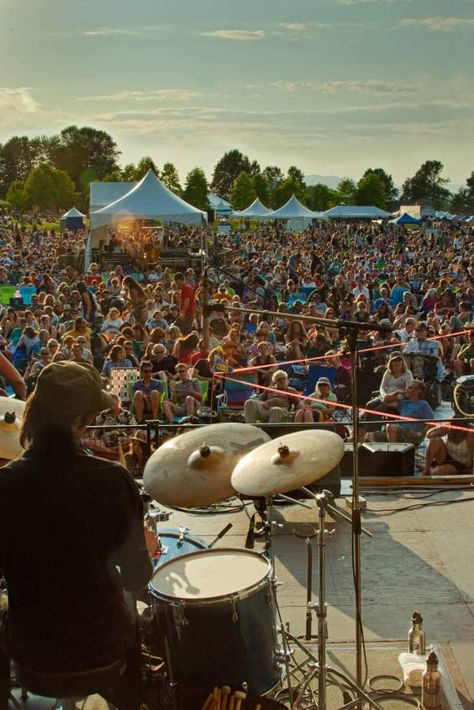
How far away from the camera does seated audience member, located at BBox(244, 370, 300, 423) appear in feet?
29.5

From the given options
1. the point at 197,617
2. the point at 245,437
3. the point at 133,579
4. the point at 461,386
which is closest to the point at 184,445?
the point at 245,437

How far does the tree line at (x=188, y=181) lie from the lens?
80.6m

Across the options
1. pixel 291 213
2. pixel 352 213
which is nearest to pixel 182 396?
pixel 291 213

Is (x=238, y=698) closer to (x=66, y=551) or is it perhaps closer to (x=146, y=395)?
(x=66, y=551)

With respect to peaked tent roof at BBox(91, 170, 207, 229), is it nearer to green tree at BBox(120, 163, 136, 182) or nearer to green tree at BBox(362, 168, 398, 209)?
green tree at BBox(120, 163, 136, 182)

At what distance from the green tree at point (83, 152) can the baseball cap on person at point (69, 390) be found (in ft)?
438

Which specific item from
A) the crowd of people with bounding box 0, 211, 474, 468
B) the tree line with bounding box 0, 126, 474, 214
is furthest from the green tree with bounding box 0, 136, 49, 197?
the crowd of people with bounding box 0, 211, 474, 468

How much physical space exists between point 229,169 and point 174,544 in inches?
4876

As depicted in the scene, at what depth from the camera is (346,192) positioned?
100m

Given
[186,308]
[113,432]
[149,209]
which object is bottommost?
[113,432]

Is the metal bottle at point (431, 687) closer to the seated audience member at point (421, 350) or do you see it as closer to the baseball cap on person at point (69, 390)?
the baseball cap on person at point (69, 390)

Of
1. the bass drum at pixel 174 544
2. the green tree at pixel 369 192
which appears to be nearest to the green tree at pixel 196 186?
the green tree at pixel 369 192

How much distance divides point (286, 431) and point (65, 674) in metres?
4.76

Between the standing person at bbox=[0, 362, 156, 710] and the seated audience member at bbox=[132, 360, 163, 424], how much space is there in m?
6.84
